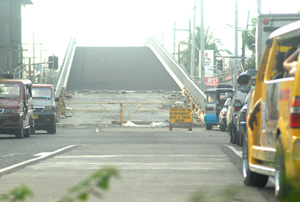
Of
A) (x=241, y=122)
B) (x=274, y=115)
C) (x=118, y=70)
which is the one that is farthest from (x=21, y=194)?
(x=118, y=70)

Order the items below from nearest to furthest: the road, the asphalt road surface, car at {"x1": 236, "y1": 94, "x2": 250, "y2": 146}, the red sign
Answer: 1. the road
2. car at {"x1": 236, "y1": 94, "x2": 250, "y2": 146}
3. the asphalt road surface
4. the red sign

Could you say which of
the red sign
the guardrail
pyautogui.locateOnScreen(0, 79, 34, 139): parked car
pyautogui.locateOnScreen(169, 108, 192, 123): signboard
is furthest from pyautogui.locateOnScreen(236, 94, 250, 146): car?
the red sign

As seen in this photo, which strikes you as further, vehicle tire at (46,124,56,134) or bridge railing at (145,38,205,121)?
bridge railing at (145,38,205,121)

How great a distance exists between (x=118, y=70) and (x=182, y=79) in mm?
11131

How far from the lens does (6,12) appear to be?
298 ft

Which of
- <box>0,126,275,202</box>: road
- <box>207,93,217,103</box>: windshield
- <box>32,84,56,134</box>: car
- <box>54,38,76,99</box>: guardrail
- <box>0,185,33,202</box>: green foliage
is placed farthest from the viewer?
<box>54,38,76,99</box>: guardrail

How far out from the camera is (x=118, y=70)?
66438 millimetres

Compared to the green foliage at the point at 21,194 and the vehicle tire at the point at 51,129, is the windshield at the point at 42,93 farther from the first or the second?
the green foliage at the point at 21,194

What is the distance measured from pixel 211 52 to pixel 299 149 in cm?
8726

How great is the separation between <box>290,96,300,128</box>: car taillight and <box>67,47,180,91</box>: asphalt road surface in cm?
4780

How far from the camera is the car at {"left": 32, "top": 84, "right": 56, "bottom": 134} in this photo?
102 ft

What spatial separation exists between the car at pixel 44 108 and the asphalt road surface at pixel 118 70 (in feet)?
74.1

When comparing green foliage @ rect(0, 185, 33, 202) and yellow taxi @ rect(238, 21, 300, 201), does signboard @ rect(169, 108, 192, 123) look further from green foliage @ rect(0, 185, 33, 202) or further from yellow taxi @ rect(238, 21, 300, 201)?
green foliage @ rect(0, 185, 33, 202)

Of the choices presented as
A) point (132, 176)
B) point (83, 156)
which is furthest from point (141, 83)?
point (132, 176)
